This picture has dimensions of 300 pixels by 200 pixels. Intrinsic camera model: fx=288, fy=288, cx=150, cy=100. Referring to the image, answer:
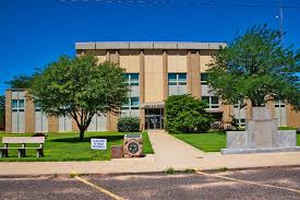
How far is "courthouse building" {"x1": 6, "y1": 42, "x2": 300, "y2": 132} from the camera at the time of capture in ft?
141

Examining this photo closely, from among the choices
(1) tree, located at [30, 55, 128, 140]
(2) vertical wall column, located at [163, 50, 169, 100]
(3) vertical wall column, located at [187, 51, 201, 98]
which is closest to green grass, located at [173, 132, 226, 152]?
(1) tree, located at [30, 55, 128, 140]

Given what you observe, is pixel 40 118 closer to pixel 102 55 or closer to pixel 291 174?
pixel 102 55

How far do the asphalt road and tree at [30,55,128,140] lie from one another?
13140mm

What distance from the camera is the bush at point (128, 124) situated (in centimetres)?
4139

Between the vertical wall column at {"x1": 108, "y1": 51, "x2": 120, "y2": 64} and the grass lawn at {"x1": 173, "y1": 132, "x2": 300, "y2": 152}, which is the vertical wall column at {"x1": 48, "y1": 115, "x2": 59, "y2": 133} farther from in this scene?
the grass lawn at {"x1": 173, "y1": 132, "x2": 300, "y2": 152}

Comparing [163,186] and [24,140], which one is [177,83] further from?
[163,186]

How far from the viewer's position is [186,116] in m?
35.0

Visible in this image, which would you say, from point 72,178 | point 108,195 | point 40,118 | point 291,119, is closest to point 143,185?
point 108,195

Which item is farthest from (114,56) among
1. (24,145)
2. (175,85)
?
(24,145)

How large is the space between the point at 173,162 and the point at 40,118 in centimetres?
3582

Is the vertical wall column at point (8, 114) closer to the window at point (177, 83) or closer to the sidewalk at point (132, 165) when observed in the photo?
the window at point (177, 83)

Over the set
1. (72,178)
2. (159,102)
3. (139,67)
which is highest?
(139,67)

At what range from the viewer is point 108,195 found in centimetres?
671

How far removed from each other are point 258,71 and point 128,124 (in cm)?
1964
